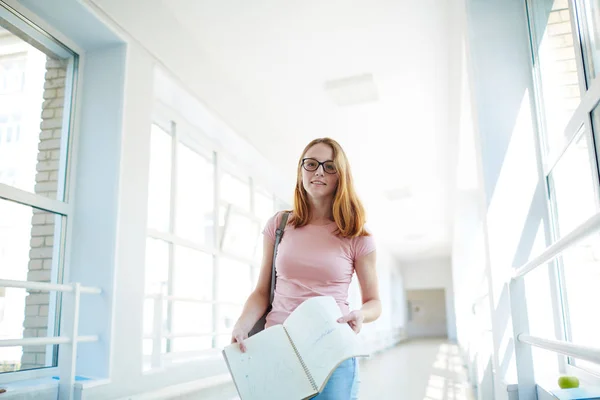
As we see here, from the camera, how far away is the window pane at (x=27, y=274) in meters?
2.49

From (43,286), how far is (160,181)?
204 cm

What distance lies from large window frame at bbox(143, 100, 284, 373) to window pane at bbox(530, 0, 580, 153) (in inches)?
104

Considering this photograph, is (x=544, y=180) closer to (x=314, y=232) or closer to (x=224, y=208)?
(x=314, y=232)

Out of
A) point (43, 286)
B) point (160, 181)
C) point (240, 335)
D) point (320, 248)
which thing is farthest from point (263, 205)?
point (240, 335)

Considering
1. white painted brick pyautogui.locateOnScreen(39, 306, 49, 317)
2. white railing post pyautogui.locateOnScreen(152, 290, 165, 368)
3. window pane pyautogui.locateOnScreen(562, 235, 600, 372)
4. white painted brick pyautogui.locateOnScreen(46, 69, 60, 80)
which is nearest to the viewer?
window pane pyautogui.locateOnScreen(562, 235, 600, 372)

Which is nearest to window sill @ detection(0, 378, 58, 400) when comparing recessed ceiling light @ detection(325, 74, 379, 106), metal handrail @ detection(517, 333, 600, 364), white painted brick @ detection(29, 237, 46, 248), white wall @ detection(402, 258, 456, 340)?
white painted brick @ detection(29, 237, 46, 248)

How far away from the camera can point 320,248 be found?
161 centimetres

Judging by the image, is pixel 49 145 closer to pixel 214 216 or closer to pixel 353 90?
pixel 214 216

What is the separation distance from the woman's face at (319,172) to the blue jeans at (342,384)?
531 mm

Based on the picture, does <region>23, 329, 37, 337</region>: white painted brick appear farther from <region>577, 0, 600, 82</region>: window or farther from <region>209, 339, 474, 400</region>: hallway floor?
<region>577, 0, 600, 82</region>: window

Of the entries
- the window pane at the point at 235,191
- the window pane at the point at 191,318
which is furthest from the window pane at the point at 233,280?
the window pane at the point at 235,191

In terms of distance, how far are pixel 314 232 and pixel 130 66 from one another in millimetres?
2130

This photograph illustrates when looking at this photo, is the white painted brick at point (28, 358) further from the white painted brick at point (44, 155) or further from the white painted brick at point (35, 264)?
the white painted brick at point (44, 155)

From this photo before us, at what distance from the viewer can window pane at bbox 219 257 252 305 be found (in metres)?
5.22
